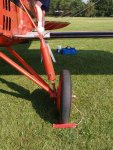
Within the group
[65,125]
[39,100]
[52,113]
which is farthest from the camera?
[39,100]

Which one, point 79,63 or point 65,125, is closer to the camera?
point 65,125

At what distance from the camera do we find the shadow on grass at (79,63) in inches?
281

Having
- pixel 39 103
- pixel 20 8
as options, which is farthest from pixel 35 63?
pixel 39 103

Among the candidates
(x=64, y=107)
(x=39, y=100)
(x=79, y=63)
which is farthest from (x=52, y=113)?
(x=79, y=63)

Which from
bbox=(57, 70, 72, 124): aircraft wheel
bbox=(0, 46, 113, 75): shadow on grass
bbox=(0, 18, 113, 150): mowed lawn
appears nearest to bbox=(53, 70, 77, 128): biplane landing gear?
bbox=(57, 70, 72, 124): aircraft wheel

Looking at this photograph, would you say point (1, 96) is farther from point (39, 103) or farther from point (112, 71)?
point (112, 71)

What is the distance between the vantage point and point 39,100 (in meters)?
5.00

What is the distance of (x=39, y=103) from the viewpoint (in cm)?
487

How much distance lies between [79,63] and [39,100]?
3.23 m

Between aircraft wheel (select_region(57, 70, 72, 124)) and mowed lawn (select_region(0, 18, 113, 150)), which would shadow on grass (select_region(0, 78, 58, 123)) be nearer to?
mowed lawn (select_region(0, 18, 113, 150))

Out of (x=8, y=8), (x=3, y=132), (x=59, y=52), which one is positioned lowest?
(x=59, y=52)

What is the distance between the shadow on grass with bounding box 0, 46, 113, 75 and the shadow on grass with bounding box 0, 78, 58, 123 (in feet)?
4.40

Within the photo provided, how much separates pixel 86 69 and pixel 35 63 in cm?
145

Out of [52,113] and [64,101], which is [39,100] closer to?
[52,113]
